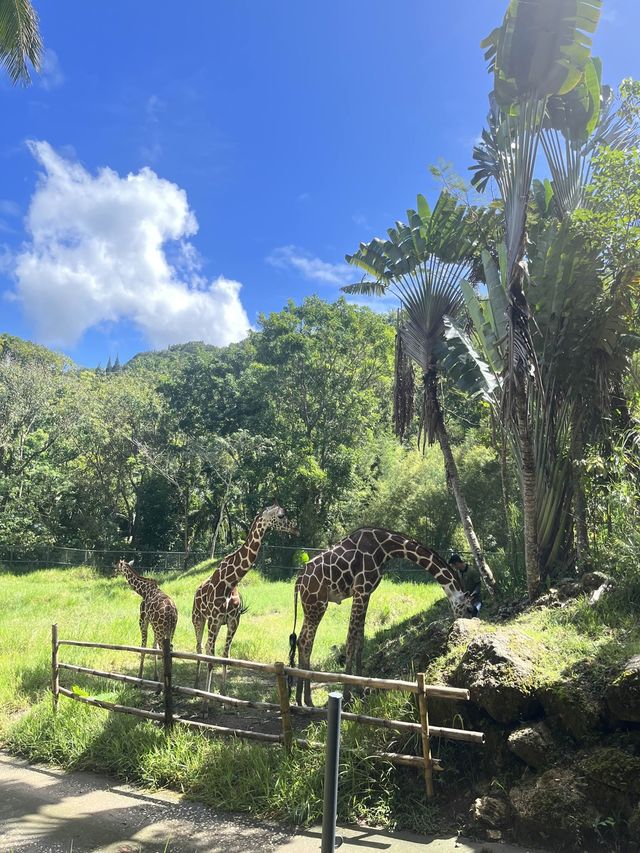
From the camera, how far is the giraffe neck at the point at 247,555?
7716 millimetres

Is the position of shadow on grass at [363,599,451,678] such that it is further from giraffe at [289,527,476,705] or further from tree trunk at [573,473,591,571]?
tree trunk at [573,473,591,571]

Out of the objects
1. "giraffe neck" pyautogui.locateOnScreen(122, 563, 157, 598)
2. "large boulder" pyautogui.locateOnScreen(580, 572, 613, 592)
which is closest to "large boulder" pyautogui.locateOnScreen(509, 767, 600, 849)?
"large boulder" pyautogui.locateOnScreen(580, 572, 613, 592)

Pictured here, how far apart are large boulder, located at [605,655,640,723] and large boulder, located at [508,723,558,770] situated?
0.52 metres

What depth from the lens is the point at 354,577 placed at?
7395 millimetres

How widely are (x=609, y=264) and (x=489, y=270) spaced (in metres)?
1.60

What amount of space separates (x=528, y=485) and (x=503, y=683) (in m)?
3.02

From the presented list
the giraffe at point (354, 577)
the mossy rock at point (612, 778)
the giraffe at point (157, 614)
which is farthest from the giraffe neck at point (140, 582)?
the mossy rock at point (612, 778)

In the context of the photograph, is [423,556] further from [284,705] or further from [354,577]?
[284,705]

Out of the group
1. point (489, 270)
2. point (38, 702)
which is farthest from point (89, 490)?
point (489, 270)

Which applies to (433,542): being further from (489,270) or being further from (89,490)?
(89,490)

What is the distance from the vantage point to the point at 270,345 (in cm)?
2152

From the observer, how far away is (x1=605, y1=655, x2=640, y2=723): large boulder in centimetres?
401

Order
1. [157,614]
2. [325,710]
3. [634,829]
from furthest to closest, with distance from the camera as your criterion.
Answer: [157,614] → [325,710] → [634,829]

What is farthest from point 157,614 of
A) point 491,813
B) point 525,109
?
point 525,109
